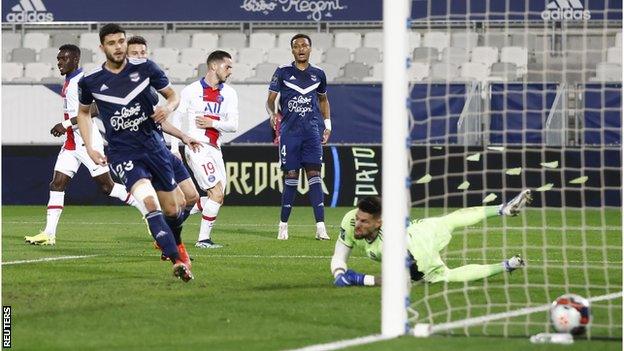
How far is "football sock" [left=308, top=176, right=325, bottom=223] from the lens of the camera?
14.1m

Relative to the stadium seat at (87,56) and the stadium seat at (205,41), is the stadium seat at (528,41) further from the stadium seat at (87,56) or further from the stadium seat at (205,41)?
the stadium seat at (87,56)

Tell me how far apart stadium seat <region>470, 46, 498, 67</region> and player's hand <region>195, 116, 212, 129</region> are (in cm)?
1105

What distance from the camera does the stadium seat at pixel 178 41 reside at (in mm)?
26203

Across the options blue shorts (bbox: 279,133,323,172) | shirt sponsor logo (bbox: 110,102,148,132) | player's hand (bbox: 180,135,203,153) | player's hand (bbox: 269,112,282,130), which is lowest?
blue shorts (bbox: 279,133,323,172)

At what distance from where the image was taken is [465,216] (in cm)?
980

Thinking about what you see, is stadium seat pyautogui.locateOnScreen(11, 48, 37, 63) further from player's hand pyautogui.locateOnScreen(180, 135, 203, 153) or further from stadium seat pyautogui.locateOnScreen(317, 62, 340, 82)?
player's hand pyautogui.locateOnScreen(180, 135, 203, 153)

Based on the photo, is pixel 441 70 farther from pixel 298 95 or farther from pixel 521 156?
pixel 298 95

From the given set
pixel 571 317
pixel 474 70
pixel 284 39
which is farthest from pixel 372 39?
pixel 571 317

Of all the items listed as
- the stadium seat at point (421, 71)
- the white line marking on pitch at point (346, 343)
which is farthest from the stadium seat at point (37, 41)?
the white line marking on pitch at point (346, 343)

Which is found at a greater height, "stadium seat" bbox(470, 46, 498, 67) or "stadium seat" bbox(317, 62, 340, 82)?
"stadium seat" bbox(470, 46, 498, 67)

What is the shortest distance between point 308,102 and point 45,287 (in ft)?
19.5

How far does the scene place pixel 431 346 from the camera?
633 centimetres

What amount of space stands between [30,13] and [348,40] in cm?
730

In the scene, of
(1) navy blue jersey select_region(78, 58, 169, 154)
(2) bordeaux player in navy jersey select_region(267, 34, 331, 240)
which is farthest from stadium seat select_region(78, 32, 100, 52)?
(1) navy blue jersey select_region(78, 58, 169, 154)
